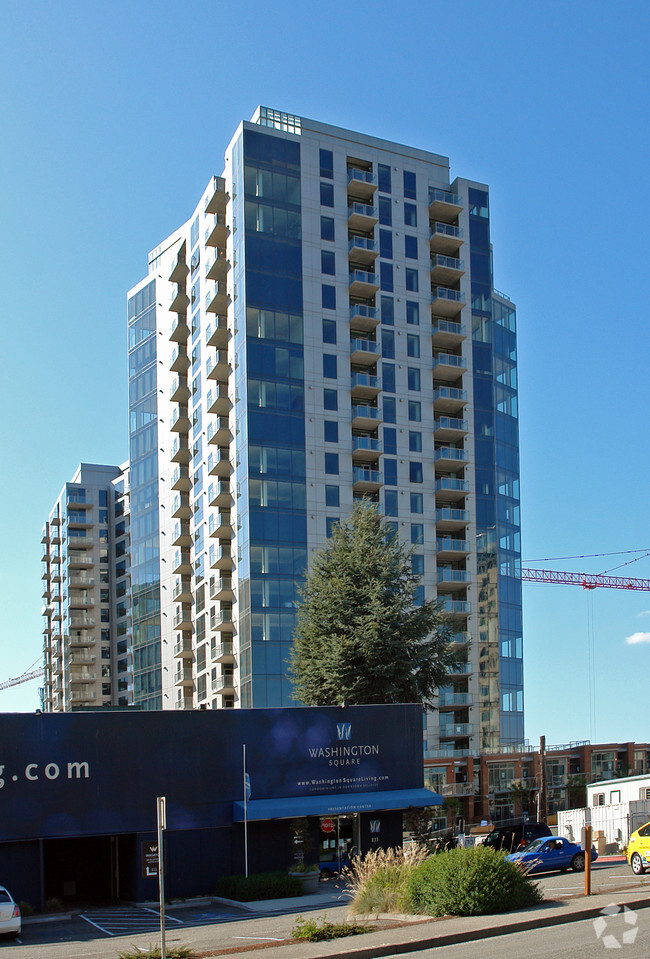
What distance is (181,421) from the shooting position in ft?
301

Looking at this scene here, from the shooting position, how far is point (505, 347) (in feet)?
299

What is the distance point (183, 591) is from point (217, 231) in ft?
97.1

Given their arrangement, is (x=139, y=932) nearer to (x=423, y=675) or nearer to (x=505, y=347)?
(x=423, y=675)

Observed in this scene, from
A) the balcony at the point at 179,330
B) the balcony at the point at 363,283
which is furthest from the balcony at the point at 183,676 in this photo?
the balcony at the point at 363,283

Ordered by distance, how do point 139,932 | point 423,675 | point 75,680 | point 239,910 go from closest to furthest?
1. point 139,932
2. point 239,910
3. point 423,675
4. point 75,680

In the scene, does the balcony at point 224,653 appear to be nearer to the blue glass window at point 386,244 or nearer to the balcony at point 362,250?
the balcony at point 362,250

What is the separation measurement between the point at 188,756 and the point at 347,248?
54.7m

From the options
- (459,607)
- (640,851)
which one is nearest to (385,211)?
(459,607)

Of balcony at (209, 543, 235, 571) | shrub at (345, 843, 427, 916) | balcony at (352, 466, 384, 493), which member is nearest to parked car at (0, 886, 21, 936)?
shrub at (345, 843, 427, 916)

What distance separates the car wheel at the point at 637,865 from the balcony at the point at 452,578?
52.0 meters

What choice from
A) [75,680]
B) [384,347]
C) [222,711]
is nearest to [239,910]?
[222,711]

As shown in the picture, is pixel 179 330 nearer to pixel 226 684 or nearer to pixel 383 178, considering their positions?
pixel 383 178

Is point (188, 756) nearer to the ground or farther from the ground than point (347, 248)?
nearer to the ground

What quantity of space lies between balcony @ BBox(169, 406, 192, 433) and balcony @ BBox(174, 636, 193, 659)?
1788cm
